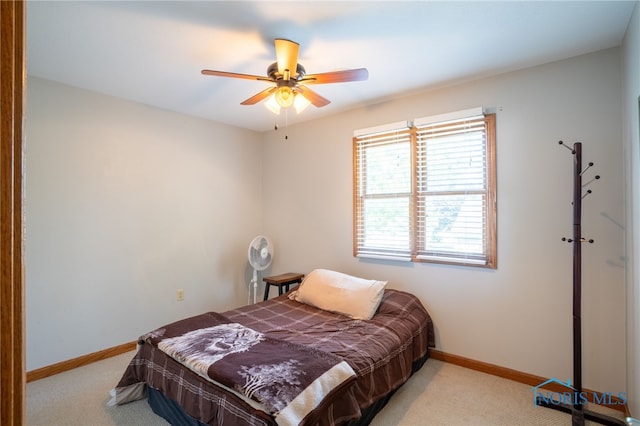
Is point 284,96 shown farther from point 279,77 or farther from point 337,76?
point 337,76

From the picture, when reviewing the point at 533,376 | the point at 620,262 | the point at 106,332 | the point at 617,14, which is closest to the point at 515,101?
the point at 617,14

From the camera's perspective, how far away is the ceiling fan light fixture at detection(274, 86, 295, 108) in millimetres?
2027

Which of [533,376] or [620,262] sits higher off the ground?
[620,262]

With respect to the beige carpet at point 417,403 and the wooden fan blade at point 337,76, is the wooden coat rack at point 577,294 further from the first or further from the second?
the wooden fan blade at point 337,76

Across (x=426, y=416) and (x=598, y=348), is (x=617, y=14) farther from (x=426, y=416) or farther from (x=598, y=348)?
(x=426, y=416)

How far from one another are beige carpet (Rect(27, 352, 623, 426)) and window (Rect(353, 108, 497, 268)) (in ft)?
3.12

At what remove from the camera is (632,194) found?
69.4 inches

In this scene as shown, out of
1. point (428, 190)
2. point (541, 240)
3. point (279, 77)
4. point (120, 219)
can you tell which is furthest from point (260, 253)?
point (541, 240)

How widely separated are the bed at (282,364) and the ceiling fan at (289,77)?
5.38ft

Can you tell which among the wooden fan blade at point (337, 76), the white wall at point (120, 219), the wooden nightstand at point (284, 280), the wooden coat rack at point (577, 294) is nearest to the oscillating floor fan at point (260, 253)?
the wooden nightstand at point (284, 280)

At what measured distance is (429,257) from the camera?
2.81 m

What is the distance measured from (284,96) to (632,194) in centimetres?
220

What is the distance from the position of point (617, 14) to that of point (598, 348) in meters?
2.15

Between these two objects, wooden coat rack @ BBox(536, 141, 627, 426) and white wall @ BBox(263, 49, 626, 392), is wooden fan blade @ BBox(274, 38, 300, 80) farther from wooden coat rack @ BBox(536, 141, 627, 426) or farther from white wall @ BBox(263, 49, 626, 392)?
wooden coat rack @ BBox(536, 141, 627, 426)
